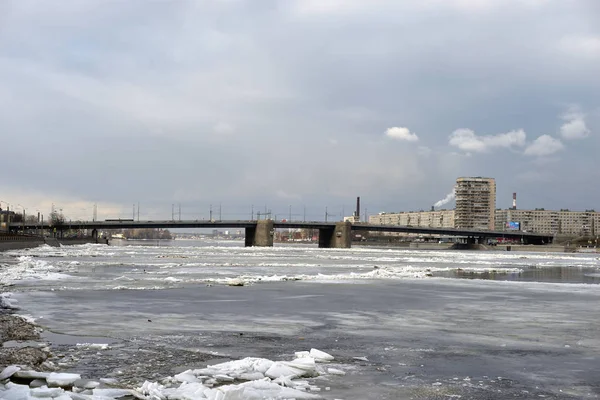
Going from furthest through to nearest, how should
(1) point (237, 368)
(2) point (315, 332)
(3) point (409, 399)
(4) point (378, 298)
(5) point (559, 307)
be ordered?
(4) point (378, 298), (5) point (559, 307), (2) point (315, 332), (1) point (237, 368), (3) point (409, 399)

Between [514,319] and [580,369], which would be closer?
[580,369]

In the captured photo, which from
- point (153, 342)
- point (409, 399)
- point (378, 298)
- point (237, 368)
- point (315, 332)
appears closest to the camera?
point (409, 399)

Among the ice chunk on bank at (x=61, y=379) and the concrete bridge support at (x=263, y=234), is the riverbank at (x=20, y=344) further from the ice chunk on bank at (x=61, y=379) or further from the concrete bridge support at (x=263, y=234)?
the concrete bridge support at (x=263, y=234)

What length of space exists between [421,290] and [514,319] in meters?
10.8

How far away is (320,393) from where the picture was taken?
9047mm

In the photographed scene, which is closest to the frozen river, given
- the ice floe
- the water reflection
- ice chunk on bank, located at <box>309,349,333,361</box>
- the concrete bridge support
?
ice chunk on bank, located at <box>309,349,333,361</box>

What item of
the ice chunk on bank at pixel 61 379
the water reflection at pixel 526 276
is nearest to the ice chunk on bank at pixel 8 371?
the ice chunk on bank at pixel 61 379

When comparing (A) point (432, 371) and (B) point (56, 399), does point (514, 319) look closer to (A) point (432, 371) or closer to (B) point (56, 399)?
(A) point (432, 371)

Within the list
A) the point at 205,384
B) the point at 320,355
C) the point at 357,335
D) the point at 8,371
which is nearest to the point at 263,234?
the point at 357,335

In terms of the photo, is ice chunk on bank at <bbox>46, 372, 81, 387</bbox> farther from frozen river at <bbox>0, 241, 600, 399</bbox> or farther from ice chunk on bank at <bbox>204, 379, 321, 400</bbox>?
ice chunk on bank at <bbox>204, 379, 321, 400</bbox>

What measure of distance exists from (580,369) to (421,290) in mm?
17766

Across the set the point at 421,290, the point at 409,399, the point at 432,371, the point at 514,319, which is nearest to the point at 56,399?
the point at 409,399

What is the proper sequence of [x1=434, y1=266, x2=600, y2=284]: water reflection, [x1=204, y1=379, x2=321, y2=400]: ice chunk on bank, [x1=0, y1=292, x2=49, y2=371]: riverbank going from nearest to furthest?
[x1=204, y1=379, x2=321, y2=400]: ice chunk on bank → [x1=0, y1=292, x2=49, y2=371]: riverbank → [x1=434, y1=266, x2=600, y2=284]: water reflection

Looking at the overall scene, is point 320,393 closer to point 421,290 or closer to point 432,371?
point 432,371
